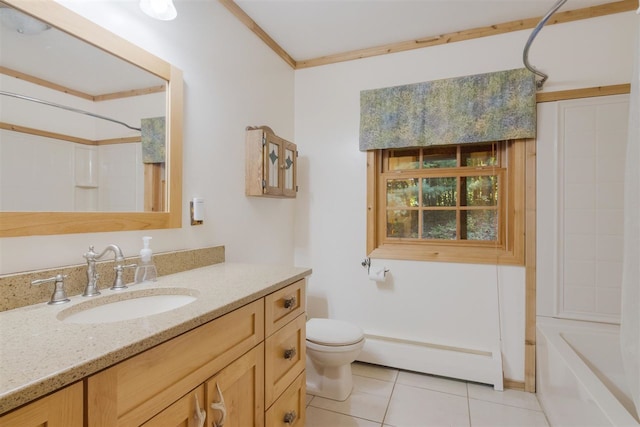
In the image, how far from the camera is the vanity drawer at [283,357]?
118 centimetres

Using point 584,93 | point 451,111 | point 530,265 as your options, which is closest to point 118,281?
point 451,111

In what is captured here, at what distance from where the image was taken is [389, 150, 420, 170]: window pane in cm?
242

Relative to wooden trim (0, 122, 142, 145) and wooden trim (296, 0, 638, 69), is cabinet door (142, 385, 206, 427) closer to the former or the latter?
wooden trim (0, 122, 142, 145)

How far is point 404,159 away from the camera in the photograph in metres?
2.46

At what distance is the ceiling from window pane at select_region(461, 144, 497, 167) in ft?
2.69

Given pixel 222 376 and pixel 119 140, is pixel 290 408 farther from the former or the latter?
pixel 119 140

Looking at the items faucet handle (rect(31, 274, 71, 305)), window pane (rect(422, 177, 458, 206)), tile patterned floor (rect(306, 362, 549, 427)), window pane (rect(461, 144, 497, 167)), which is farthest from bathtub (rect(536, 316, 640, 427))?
faucet handle (rect(31, 274, 71, 305))

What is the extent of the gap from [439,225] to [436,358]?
93cm

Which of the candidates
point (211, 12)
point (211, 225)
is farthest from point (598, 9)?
point (211, 225)

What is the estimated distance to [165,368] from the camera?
0.77 m

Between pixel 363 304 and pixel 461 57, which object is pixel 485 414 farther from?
pixel 461 57

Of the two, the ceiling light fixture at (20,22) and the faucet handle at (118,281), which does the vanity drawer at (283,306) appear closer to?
the faucet handle at (118,281)

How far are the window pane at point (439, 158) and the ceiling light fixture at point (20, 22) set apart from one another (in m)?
2.19

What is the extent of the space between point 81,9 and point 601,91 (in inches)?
106
